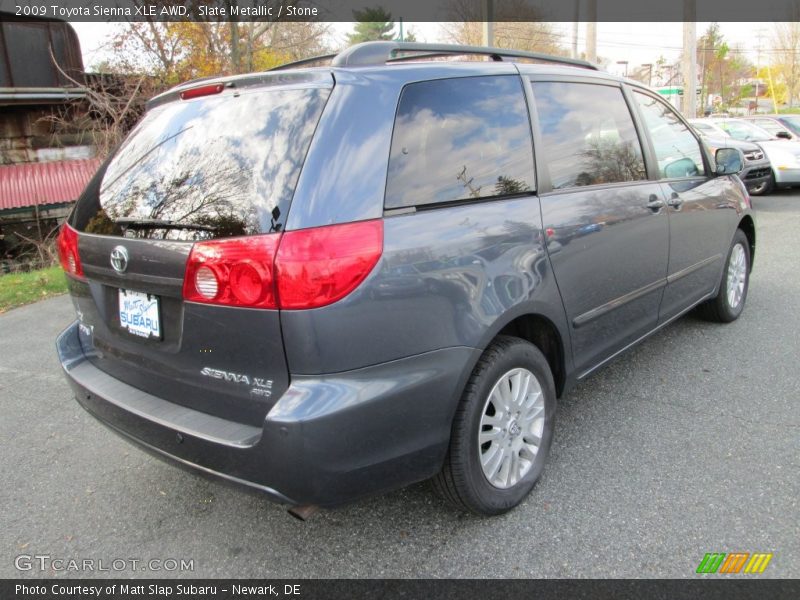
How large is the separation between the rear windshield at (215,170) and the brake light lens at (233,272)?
0.05 metres

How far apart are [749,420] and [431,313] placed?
2.16 meters

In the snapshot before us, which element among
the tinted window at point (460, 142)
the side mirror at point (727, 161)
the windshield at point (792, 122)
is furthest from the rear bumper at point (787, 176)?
the tinted window at point (460, 142)

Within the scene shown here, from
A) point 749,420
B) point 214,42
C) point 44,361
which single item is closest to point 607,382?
point 749,420

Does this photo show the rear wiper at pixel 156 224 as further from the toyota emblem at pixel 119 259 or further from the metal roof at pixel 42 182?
the metal roof at pixel 42 182

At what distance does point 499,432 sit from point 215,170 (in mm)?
1500

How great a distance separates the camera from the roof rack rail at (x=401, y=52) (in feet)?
7.21

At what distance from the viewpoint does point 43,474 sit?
3.02m

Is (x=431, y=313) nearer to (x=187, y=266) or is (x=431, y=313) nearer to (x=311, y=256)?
(x=311, y=256)

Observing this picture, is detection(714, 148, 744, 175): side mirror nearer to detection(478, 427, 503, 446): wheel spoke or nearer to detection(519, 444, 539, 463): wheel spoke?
detection(519, 444, 539, 463): wheel spoke

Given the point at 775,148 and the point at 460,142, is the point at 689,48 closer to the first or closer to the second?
the point at 775,148

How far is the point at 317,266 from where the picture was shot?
1833 mm

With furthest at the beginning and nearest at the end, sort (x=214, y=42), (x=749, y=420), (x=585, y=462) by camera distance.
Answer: (x=214, y=42), (x=749, y=420), (x=585, y=462)

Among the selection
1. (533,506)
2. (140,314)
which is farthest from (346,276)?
(533,506)

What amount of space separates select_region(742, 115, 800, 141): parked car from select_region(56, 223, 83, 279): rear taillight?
1443 cm
